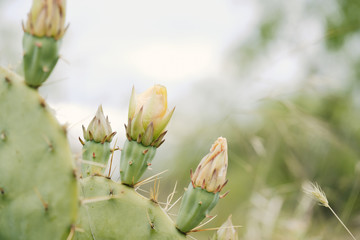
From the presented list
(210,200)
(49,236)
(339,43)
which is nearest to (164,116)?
(210,200)

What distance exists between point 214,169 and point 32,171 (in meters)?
0.31

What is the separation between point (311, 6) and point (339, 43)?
76cm

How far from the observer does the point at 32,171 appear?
0.78 metres

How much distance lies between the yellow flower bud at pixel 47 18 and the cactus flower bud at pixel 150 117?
203 millimetres

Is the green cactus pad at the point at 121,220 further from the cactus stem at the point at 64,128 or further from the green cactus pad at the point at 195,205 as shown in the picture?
the cactus stem at the point at 64,128

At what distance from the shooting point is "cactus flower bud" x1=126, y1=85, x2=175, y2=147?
2.92ft

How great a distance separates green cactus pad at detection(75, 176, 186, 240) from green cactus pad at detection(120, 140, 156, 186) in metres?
0.03

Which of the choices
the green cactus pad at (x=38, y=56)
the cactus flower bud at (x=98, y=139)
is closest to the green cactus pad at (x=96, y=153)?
the cactus flower bud at (x=98, y=139)

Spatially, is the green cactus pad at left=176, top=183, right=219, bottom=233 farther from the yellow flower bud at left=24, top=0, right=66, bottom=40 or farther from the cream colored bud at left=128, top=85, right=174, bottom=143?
the yellow flower bud at left=24, top=0, right=66, bottom=40

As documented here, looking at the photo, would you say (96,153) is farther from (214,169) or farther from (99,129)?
(214,169)

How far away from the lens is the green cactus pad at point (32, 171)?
30.1 inches

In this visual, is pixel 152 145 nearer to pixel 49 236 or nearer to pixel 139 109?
pixel 139 109

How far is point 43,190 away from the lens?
0.77 meters

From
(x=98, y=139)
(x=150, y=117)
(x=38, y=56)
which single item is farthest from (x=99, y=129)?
(x=38, y=56)
